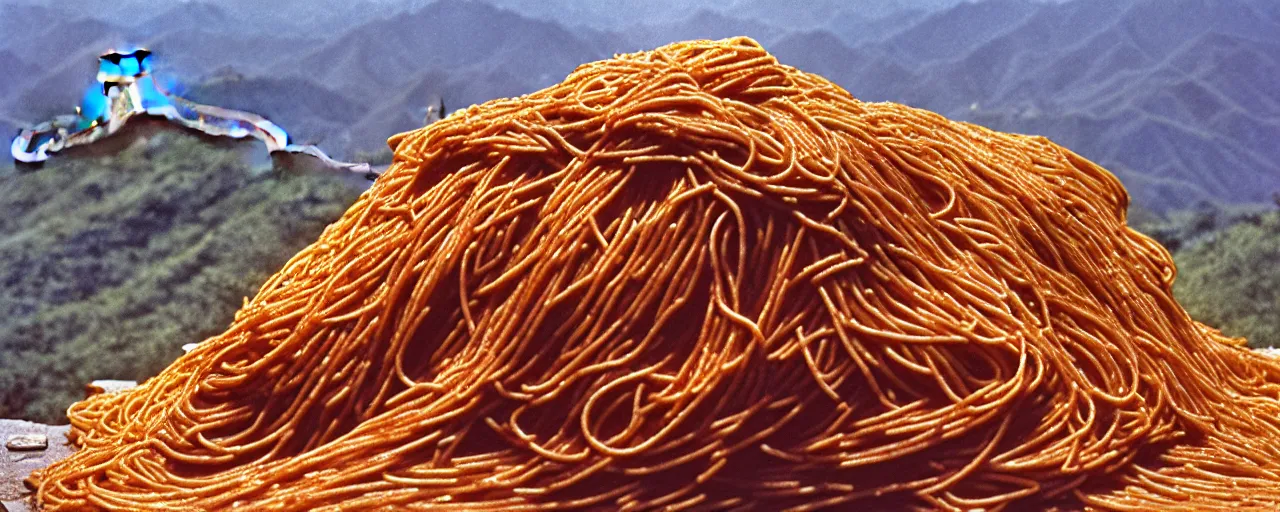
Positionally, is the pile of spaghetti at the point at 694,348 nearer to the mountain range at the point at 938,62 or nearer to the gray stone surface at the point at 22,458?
the gray stone surface at the point at 22,458

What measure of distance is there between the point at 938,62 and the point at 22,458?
13.2 m

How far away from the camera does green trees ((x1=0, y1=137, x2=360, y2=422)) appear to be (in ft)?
25.2

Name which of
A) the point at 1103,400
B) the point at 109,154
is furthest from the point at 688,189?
the point at 109,154

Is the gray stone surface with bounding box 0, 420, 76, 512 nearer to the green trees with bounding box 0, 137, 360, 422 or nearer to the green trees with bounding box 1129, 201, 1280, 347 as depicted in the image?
the green trees with bounding box 0, 137, 360, 422

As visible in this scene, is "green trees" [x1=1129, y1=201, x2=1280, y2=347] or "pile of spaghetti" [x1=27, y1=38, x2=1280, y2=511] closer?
"pile of spaghetti" [x1=27, y1=38, x2=1280, y2=511]

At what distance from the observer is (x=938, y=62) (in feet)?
49.9

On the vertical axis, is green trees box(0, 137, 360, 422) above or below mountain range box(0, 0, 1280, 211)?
below

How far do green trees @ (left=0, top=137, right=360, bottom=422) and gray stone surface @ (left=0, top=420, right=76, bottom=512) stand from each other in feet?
7.46

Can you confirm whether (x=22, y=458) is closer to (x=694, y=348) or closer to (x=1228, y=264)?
(x=694, y=348)

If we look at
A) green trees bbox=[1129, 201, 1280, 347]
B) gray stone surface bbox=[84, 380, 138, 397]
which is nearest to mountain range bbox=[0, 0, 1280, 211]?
green trees bbox=[1129, 201, 1280, 347]

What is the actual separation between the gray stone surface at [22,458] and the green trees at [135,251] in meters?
2.27

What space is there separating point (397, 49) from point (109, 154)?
5.68 meters

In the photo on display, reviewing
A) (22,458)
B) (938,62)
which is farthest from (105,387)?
(938,62)

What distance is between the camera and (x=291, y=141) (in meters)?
10.1
